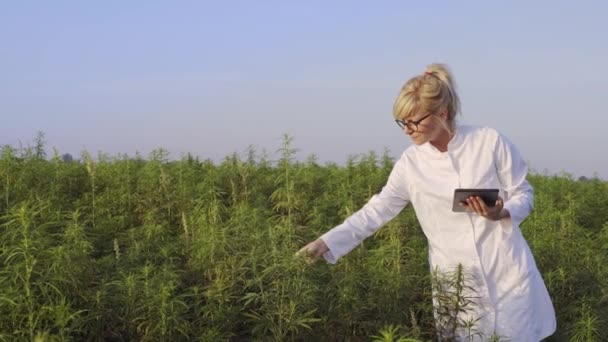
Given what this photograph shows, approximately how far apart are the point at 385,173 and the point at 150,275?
4.77m

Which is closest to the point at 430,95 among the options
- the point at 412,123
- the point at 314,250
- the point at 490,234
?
the point at 412,123

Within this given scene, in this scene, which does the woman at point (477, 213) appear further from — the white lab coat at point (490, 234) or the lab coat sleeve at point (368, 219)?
the lab coat sleeve at point (368, 219)

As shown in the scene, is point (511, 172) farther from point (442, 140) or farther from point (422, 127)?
point (422, 127)

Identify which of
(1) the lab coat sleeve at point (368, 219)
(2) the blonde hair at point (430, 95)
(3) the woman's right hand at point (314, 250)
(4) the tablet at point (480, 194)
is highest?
(2) the blonde hair at point (430, 95)

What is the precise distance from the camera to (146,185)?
24.7 ft

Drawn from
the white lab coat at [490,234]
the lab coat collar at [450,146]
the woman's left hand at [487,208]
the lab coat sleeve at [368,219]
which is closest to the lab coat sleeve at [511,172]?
the white lab coat at [490,234]

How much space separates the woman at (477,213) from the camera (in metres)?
3.90

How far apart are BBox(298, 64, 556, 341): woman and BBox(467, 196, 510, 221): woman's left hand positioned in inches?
2.2

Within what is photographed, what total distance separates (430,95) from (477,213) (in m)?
0.70

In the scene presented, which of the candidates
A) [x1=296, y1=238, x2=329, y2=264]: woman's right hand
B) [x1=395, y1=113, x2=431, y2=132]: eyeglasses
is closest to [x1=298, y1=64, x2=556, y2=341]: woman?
[x1=395, y1=113, x2=431, y2=132]: eyeglasses

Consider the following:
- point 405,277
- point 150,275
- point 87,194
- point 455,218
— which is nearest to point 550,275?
point 405,277

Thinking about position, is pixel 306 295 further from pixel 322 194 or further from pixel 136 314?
pixel 322 194

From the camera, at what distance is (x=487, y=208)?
3.70 m

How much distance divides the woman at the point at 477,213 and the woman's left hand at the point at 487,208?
6 centimetres
